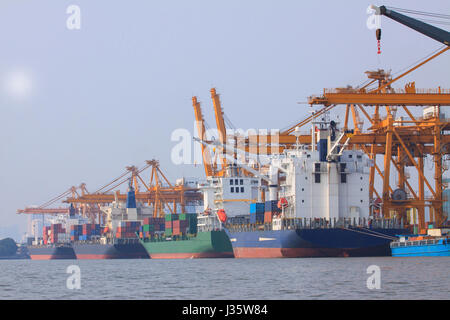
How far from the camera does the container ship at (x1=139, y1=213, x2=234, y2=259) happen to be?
7950 cm

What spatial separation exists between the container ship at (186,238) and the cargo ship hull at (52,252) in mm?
26715

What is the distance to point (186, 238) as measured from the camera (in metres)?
87.9

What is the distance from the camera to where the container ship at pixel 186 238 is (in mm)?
79500

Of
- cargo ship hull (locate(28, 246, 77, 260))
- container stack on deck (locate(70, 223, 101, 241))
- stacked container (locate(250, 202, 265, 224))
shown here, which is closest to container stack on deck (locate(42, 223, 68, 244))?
cargo ship hull (locate(28, 246, 77, 260))

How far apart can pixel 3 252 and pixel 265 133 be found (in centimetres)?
12218

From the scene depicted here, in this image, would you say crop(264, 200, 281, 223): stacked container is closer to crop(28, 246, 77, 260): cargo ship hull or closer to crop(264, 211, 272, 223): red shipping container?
crop(264, 211, 272, 223): red shipping container

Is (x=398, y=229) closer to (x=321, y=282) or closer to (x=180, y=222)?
(x=321, y=282)

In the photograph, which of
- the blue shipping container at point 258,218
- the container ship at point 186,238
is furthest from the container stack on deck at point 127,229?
the blue shipping container at point 258,218

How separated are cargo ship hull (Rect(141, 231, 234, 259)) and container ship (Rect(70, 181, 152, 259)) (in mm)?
13941

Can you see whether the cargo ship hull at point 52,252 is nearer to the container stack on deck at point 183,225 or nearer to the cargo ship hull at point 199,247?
the cargo ship hull at point 199,247

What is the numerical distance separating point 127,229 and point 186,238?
23904 millimetres

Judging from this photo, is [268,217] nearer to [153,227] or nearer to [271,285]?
[271,285]
